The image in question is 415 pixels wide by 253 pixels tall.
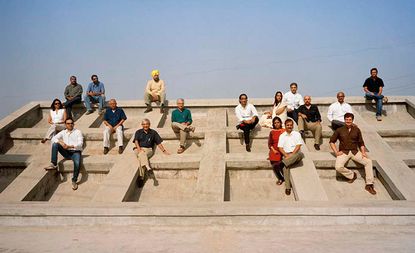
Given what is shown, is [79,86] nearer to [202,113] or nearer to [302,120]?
[202,113]

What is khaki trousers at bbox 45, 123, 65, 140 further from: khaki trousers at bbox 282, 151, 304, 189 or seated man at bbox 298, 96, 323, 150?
seated man at bbox 298, 96, 323, 150

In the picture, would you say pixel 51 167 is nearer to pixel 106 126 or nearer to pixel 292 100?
pixel 106 126

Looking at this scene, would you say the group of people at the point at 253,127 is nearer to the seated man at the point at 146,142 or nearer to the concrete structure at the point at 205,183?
the seated man at the point at 146,142

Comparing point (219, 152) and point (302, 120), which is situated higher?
point (302, 120)

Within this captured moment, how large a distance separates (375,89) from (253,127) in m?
5.13

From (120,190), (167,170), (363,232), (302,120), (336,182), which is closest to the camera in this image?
(363,232)

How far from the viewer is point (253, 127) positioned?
10.0 m

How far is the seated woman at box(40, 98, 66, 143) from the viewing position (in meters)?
10.5

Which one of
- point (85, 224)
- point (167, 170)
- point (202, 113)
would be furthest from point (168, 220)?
point (202, 113)

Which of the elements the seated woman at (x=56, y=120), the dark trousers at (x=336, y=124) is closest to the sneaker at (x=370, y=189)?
the dark trousers at (x=336, y=124)

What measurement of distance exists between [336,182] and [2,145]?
9564 millimetres

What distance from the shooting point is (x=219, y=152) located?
30.5ft

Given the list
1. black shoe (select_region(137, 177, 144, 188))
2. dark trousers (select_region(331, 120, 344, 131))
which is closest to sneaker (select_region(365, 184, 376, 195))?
dark trousers (select_region(331, 120, 344, 131))

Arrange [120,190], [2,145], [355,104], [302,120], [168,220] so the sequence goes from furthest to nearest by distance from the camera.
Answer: [355,104] → [2,145] → [302,120] → [120,190] → [168,220]
